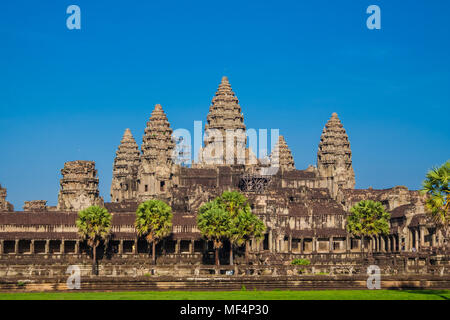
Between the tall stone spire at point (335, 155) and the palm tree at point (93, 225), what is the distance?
205 ft

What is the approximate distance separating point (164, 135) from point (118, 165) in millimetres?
24443

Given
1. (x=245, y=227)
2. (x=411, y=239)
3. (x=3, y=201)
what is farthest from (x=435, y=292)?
(x=3, y=201)

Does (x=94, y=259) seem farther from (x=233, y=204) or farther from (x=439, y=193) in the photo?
(x=439, y=193)

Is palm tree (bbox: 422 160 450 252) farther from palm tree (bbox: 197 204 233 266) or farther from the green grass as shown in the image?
palm tree (bbox: 197 204 233 266)

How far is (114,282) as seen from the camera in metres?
73.6

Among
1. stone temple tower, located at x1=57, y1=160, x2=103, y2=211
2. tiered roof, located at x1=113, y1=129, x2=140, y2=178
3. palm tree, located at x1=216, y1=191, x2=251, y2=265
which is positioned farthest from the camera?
tiered roof, located at x1=113, y1=129, x2=140, y2=178

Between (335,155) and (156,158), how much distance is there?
31.1 m

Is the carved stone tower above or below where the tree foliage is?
above

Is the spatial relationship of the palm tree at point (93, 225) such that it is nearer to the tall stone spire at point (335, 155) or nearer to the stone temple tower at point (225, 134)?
the stone temple tower at point (225, 134)

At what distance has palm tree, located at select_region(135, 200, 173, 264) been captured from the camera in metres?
105

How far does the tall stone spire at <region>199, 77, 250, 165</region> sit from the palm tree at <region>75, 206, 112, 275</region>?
5835 centimetres

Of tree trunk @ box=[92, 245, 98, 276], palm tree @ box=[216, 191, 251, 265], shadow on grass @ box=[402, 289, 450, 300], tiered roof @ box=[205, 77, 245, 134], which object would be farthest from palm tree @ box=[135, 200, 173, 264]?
tiered roof @ box=[205, 77, 245, 134]

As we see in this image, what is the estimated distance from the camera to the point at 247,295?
67.8 m
